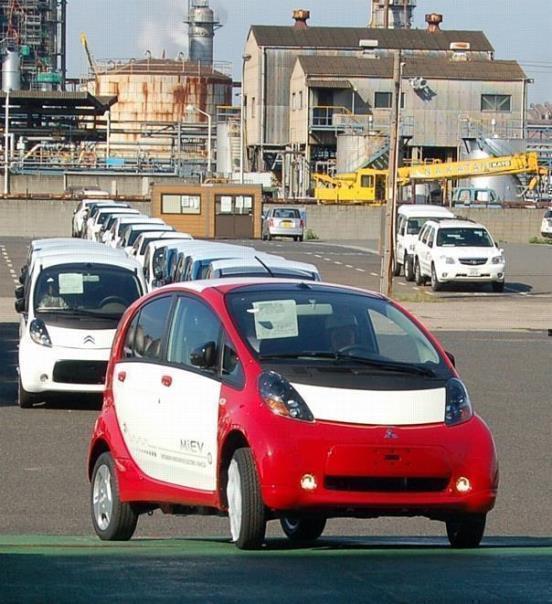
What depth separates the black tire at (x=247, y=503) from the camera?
7.87m

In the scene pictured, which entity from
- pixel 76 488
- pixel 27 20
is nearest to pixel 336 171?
pixel 27 20

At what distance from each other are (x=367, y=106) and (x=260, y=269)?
7756 cm

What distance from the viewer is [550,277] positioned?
45.8 metres

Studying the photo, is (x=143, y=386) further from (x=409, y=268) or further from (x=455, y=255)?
(x=409, y=268)

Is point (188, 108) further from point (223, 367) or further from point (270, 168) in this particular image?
point (223, 367)

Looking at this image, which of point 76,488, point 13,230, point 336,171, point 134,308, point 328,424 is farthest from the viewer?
point 336,171

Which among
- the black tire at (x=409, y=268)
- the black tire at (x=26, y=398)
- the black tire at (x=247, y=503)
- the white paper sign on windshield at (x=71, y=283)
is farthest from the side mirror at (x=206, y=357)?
the black tire at (x=409, y=268)

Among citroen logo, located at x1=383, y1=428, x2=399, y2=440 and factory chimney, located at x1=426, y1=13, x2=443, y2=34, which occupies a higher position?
factory chimney, located at x1=426, y1=13, x2=443, y2=34

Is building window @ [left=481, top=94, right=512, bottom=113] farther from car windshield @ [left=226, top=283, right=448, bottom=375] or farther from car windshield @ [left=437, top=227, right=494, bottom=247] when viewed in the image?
car windshield @ [left=226, top=283, right=448, bottom=375]

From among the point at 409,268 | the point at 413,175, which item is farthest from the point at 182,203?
the point at 409,268

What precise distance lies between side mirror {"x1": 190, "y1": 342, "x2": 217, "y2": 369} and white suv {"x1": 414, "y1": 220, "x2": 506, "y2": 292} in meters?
31.0

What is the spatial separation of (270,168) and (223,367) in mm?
94413

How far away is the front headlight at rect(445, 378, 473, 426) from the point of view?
321 inches

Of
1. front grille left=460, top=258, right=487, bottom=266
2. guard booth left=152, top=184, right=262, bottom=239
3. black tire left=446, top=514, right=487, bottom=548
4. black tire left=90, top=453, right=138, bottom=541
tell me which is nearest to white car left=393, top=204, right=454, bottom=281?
front grille left=460, top=258, right=487, bottom=266
